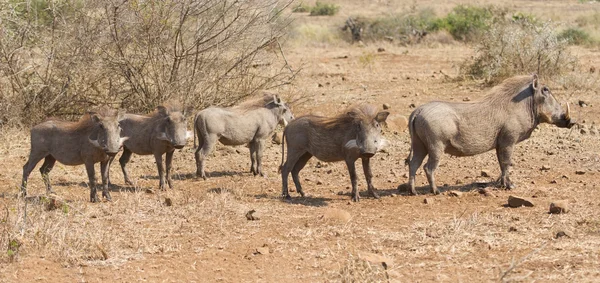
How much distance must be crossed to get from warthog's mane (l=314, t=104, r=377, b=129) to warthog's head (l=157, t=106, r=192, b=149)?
1502mm

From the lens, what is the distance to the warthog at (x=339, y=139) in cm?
845

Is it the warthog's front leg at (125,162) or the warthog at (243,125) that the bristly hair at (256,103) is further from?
the warthog's front leg at (125,162)

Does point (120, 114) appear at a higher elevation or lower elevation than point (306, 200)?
higher

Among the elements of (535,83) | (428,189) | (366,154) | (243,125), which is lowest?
(428,189)

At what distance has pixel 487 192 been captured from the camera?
8742mm

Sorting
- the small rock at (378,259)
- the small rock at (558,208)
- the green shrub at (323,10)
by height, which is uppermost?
the small rock at (378,259)

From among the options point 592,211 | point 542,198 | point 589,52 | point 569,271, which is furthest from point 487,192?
point 589,52

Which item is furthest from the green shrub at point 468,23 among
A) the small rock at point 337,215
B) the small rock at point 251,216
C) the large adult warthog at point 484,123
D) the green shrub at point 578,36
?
the small rock at point 251,216

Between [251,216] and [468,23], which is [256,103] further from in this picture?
[468,23]

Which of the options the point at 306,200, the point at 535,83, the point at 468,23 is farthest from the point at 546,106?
the point at 468,23

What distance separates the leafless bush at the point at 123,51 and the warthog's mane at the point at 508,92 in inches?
149

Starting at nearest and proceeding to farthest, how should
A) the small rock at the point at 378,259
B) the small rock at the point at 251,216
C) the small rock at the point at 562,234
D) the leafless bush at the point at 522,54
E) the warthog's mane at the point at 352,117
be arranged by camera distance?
the small rock at the point at 378,259, the small rock at the point at 562,234, the small rock at the point at 251,216, the warthog's mane at the point at 352,117, the leafless bush at the point at 522,54

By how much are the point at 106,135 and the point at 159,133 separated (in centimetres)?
94

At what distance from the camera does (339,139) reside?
8734 millimetres
